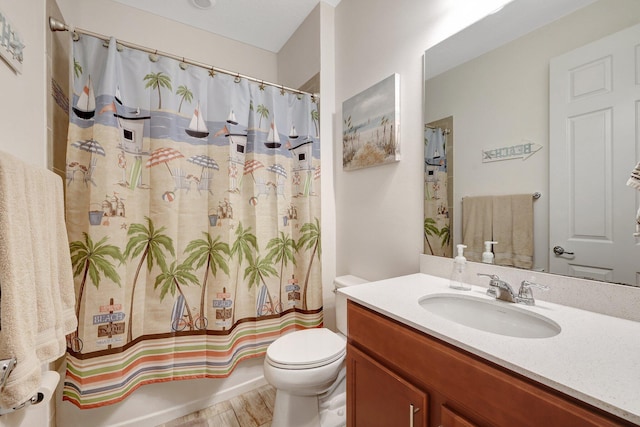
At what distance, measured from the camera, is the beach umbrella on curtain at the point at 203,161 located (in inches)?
58.0

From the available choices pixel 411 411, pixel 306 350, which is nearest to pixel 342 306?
pixel 306 350

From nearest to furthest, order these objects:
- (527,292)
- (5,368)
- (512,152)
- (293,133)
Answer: (5,368), (527,292), (512,152), (293,133)

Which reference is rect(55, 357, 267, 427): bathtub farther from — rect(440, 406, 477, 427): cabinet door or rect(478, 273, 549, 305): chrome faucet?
rect(478, 273, 549, 305): chrome faucet

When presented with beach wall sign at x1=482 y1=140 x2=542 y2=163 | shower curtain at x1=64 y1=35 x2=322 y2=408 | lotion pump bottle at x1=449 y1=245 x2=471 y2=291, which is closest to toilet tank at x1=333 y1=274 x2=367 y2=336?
shower curtain at x1=64 y1=35 x2=322 y2=408

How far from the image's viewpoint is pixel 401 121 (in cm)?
142

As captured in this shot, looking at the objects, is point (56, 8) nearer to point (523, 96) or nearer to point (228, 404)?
point (523, 96)

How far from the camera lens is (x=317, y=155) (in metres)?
1.85

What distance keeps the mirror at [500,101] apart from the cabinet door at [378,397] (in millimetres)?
628

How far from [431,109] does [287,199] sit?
1.02 metres

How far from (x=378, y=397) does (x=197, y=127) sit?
1.60 m

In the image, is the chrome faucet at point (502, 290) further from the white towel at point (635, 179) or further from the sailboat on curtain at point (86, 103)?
the sailboat on curtain at point (86, 103)

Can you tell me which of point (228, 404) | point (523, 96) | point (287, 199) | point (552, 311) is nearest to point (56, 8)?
point (287, 199)

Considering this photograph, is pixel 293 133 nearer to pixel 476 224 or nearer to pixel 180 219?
pixel 180 219

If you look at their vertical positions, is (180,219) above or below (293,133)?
below
